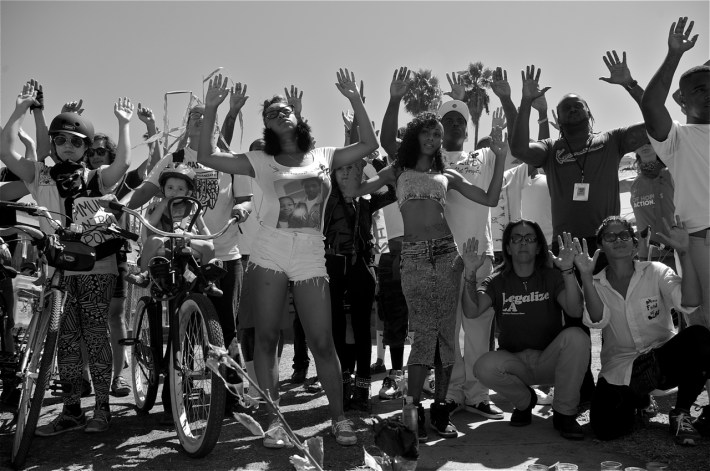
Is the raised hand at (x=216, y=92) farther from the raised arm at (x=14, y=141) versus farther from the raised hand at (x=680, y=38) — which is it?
the raised hand at (x=680, y=38)

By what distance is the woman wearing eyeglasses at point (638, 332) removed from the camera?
4109mm

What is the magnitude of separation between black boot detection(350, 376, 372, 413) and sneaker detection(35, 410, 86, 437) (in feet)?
6.36

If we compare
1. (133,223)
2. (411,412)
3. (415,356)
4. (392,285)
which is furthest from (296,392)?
(411,412)

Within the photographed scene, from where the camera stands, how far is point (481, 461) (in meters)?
3.87

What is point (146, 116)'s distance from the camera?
6.13 metres

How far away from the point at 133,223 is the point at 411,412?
4.50 metres

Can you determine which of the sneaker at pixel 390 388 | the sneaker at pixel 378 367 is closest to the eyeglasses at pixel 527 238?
the sneaker at pixel 390 388

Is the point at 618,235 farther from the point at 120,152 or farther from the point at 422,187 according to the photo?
the point at 120,152

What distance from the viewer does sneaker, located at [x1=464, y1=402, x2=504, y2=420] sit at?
4855 mm

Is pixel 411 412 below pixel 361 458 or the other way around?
the other way around

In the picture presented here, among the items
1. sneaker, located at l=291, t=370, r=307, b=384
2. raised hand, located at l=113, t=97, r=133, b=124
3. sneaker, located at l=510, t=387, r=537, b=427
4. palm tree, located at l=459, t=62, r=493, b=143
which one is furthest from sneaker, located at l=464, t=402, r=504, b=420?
palm tree, located at l=459, t=62, r=493, b=143

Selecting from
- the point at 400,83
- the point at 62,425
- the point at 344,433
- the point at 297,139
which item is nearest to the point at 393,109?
the point at 400,83

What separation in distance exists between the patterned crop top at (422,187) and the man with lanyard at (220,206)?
1296 millimetres

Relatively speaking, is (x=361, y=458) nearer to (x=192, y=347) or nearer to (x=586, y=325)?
(x=192, y=347)
